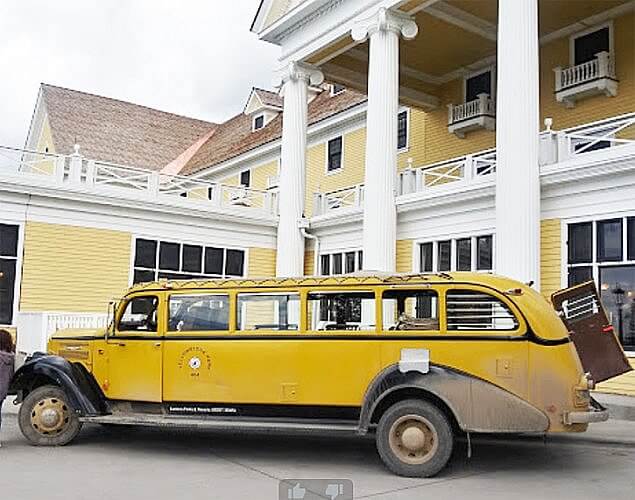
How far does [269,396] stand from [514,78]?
31.0 feet

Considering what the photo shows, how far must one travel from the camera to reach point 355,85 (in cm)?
2455

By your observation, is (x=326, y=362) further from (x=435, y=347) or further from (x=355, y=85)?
(x=355, y=85)

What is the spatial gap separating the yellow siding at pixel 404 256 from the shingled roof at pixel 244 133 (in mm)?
8711

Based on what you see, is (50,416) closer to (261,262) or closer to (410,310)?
(410,310)

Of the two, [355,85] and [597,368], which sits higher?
[355,85]

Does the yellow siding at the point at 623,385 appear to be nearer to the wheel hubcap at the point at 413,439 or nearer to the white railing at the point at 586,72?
the wheel hubcap at the point at 413,439

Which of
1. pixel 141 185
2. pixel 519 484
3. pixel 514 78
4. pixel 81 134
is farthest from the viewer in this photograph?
pixel 81 134

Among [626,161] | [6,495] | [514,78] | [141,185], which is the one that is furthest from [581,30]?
[6,495]

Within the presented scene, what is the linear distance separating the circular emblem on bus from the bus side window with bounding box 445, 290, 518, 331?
3211 mm

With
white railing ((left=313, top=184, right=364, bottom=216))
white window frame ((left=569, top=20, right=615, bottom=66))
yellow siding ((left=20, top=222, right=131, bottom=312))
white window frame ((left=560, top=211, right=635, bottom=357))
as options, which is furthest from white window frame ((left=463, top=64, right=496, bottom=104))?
yellow siding ((left=20, top=222, right=131, bottom=312))

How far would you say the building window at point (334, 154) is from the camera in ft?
94.1

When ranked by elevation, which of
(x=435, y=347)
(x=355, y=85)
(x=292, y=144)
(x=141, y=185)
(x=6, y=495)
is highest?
(x=355, y=85)

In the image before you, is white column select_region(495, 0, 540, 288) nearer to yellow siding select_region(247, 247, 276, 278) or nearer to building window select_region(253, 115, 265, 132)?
yellow siding select_region(247, 247, 276, 278)

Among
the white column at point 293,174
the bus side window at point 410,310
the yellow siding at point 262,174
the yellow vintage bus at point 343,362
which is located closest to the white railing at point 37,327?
the white column at point 293,174
